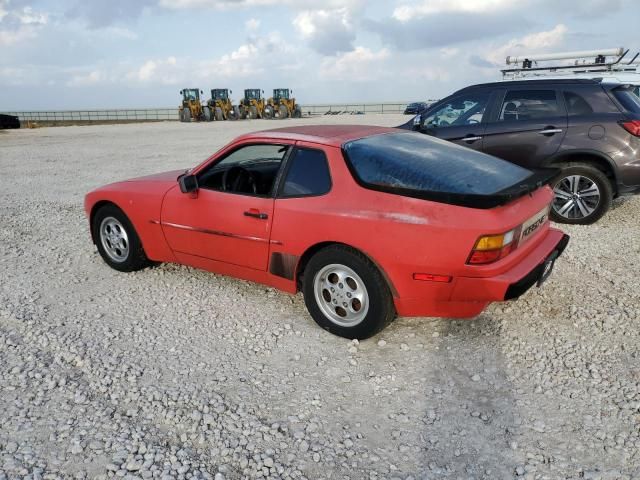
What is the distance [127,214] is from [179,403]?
229 centimetres

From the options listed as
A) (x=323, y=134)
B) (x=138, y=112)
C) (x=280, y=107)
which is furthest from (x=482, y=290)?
(x=138, y=112)

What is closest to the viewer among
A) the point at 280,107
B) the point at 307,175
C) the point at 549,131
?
the point at 307,175

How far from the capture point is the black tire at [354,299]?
126 inches

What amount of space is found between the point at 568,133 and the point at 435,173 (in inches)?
139

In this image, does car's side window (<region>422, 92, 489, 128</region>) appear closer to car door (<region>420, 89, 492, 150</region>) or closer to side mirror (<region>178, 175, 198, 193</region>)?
car door (<region>420, 89, 492, 150</region>)

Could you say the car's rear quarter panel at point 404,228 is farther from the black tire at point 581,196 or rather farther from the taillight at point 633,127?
the taillight at point 633,127

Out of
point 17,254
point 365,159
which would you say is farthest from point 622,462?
point 17,254

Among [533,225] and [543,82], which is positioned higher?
[543,82]

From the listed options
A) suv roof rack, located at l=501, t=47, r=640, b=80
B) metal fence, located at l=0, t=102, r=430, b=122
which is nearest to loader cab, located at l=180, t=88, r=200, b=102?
metal fence, located at l=0, t=102, r=430, b=122

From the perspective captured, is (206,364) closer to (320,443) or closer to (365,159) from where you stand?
(320,443)

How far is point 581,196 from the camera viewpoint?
5973mm

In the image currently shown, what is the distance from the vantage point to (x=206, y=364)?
3.21m

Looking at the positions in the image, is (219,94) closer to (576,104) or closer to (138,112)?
(138,112)

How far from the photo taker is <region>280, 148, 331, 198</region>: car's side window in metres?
3.40
